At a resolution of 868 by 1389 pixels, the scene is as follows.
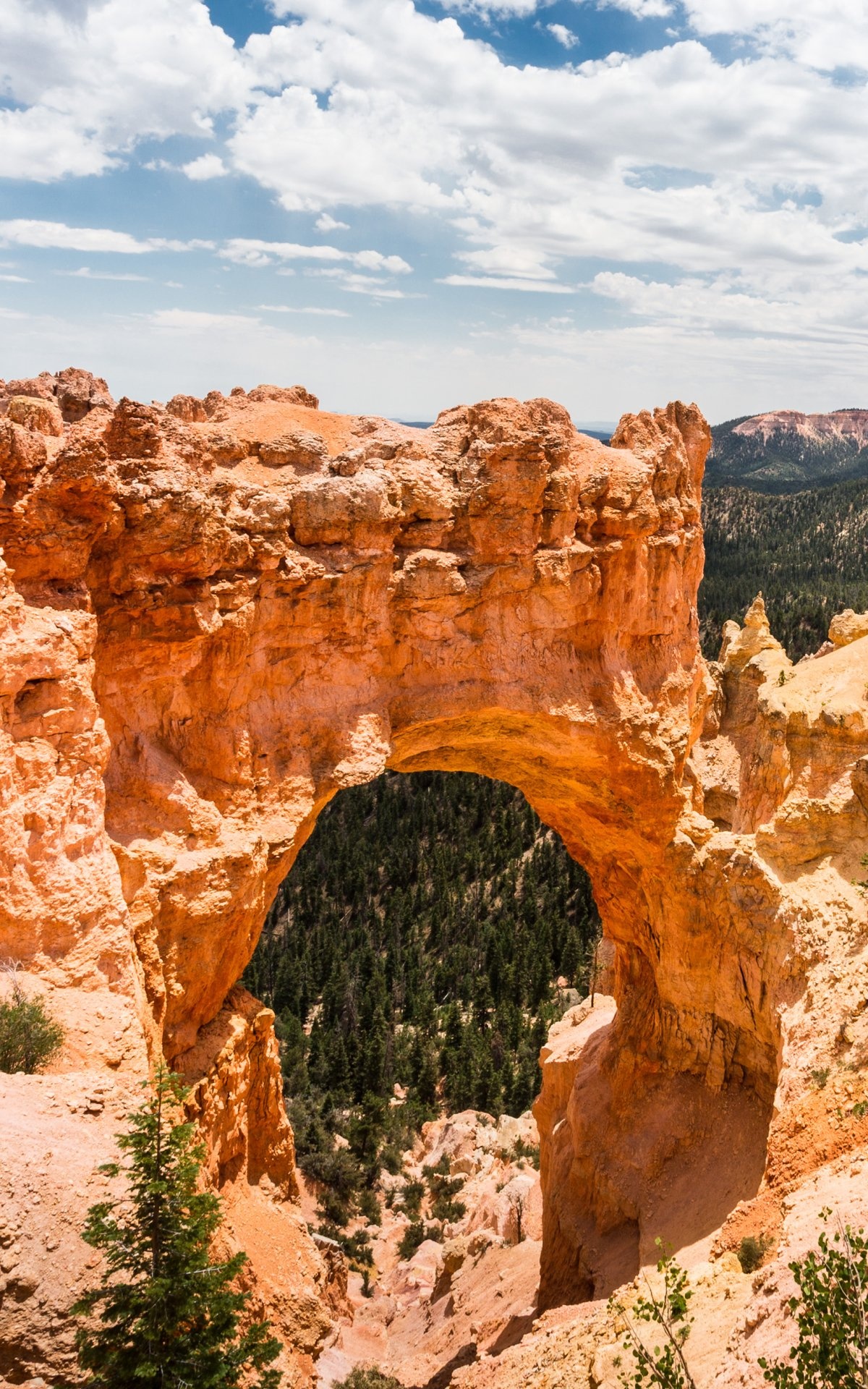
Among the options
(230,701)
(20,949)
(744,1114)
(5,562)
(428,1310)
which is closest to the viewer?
(20,949)

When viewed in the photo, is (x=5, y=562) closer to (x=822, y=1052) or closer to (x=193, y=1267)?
(x=193, y=1267)

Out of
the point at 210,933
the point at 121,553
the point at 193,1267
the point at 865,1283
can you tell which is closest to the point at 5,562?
the point at 121,553

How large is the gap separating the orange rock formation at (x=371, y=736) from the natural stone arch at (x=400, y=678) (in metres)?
0.06

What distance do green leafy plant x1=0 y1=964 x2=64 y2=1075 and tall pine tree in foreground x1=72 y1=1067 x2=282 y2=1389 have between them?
1783 millimetres

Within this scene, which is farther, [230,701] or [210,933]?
[230,701]

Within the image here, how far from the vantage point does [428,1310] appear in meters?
25.8

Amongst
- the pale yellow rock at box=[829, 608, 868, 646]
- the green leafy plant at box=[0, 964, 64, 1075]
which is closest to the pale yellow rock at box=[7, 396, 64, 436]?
the green leafy plant at box=[0, 964, 64, 1075]

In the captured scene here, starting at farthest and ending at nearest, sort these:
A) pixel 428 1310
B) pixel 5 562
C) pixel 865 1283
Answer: pixel 428 1310
pixel 5 562
pixel 865 1283

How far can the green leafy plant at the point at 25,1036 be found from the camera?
31.4 feet

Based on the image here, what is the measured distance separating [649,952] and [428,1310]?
12216mm

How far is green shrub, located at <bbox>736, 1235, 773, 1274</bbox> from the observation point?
1172cm

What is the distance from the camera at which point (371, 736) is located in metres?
17.0

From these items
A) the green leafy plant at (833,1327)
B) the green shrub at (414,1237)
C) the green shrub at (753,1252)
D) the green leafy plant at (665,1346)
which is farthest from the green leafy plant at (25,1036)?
the green shrub at (414,1237)

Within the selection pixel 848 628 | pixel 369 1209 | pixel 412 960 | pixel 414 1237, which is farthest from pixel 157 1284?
pixel 412 960
